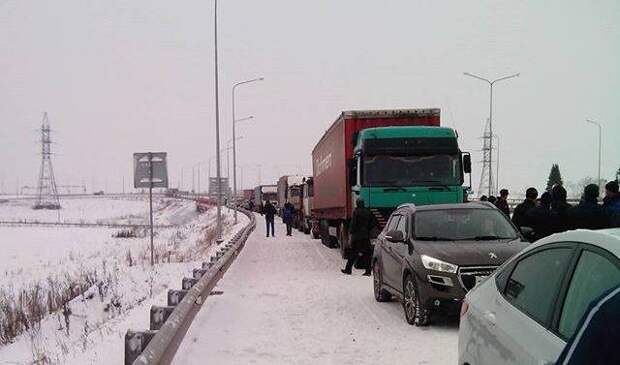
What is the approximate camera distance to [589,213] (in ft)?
31.4

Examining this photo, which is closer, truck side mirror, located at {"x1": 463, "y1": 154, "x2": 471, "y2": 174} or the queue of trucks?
the queue of trucks

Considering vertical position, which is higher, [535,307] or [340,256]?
[535,307]

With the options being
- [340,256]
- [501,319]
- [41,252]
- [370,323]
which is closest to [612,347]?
[501,319]

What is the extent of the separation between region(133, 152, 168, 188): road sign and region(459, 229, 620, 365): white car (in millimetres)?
15922

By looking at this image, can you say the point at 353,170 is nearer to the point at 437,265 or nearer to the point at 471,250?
the point at 471,250

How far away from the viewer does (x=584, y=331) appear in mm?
1838

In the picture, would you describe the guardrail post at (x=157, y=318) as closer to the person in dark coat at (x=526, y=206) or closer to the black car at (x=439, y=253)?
the black car at (x=439, y=253)

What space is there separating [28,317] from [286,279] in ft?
17.0

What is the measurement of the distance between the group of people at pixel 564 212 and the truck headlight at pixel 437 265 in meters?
1.81

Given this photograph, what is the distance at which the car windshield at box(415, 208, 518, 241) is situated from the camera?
9.57 m

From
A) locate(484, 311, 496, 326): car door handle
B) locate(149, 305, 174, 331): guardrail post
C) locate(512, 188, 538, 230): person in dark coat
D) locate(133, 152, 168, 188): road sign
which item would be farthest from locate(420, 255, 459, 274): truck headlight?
locate(133, 152, 168, 188): road sign

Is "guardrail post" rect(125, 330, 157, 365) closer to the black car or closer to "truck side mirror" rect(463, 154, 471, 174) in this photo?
the black car

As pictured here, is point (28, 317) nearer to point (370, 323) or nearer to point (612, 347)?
point (370, 323)

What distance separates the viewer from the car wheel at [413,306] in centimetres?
867
